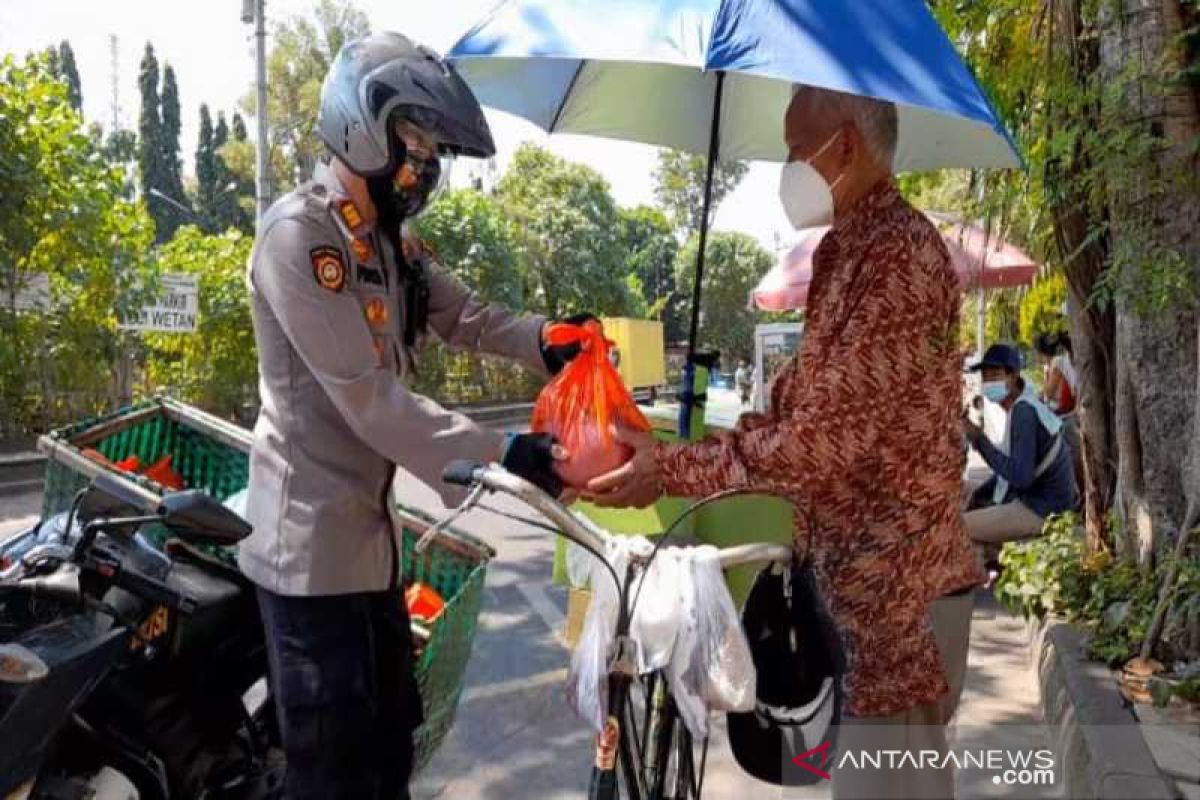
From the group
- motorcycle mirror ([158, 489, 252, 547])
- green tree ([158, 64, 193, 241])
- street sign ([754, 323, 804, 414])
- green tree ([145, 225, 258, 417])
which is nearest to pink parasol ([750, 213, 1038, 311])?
street sign ([754, 323, 804, 414])

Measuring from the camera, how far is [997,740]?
158 inches

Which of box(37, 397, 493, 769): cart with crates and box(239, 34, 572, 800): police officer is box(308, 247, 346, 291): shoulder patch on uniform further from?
box(37, 397, 493, 769): cart with crates

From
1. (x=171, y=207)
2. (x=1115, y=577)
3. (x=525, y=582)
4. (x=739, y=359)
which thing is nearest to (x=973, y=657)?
(x=1115, y=577)

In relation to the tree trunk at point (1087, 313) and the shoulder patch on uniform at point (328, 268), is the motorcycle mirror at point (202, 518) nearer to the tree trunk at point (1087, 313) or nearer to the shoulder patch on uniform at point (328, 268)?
the shoulder patch on uniform at point (328, 268)

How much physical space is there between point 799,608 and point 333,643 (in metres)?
0.94

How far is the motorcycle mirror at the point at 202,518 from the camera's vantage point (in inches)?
80.1

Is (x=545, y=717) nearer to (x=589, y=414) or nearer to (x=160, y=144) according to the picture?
(x=589, y=414)

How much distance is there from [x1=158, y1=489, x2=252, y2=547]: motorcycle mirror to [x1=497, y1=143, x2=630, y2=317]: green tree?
24204 millimetres

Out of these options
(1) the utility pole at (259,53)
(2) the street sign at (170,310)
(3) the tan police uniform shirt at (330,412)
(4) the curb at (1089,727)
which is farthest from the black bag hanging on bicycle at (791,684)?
(1) the utility pole at (259,53)

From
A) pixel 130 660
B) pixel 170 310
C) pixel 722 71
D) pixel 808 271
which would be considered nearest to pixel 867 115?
pixel 722 71

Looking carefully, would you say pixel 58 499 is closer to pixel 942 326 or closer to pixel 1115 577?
pixel 942 326

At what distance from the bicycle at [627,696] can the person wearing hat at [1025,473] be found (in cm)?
384

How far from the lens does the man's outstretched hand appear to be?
189 cm

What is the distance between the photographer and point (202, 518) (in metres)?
2.04
